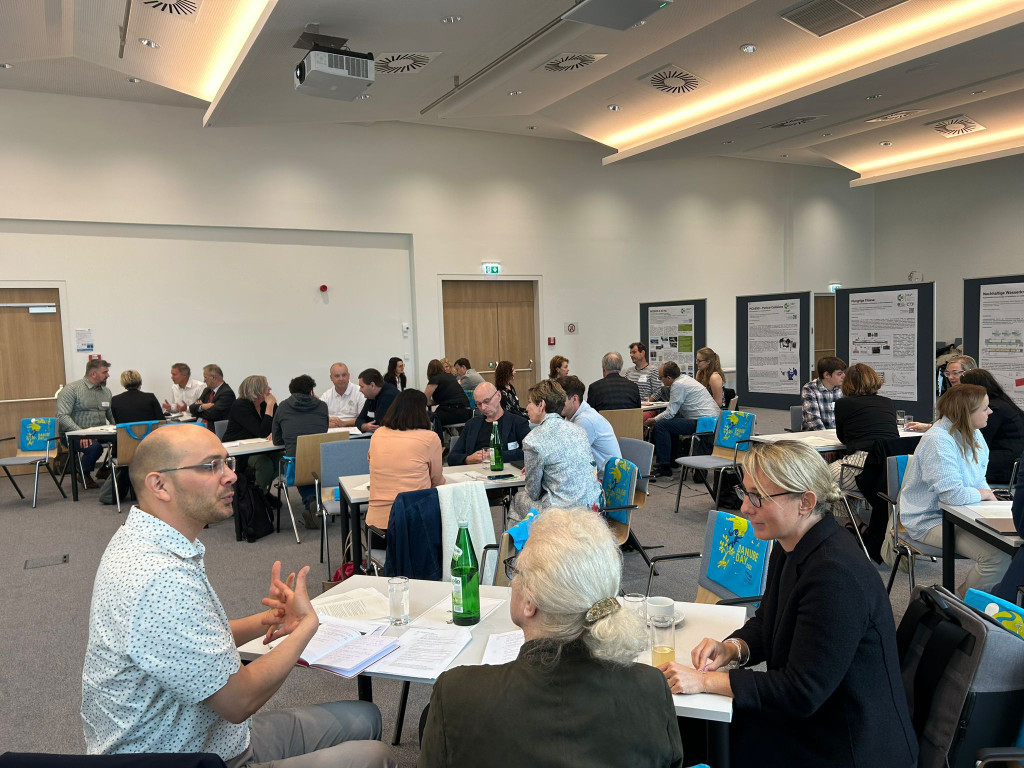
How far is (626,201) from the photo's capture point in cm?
1276

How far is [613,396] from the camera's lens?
745 centimetres

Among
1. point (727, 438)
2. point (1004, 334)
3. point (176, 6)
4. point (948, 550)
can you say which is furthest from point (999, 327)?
point (176, 6)

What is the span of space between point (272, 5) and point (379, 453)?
3.40 meters

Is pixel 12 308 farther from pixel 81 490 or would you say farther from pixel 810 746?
pixel 810 746

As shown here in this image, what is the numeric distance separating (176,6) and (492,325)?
685cm

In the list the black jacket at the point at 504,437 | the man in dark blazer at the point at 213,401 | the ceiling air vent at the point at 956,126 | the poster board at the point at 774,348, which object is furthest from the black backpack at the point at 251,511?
the ceiling air vent at the point at 956,126

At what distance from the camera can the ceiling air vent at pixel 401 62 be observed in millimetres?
6382

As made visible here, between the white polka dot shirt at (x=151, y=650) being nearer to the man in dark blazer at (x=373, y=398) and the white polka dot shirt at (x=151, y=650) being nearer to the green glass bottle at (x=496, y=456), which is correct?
the green glass bottle at (x=496, y=456)

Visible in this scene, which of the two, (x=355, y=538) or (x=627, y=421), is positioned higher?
(x=627, y=421)

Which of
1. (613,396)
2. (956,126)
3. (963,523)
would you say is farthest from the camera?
(956,126)

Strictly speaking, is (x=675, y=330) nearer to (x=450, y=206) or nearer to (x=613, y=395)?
(x=613, y=395)

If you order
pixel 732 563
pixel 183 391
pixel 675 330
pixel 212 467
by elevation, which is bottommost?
pixel 732 563

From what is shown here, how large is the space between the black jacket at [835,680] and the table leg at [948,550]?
2.11 m

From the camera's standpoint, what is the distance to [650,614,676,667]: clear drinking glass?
74.2 inches
